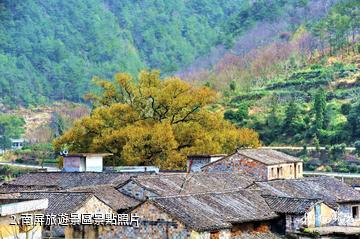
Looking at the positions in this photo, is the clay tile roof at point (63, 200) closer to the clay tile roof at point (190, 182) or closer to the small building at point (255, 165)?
the clay tile roof at point (190, 182)

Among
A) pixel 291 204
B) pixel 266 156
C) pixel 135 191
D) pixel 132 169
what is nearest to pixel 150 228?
pixel 291 204

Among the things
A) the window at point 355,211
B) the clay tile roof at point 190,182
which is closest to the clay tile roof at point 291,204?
the clay tile roof at point 190,182

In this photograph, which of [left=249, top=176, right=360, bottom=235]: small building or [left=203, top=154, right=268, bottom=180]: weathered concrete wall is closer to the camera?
[left=249, top=176, right=360, bottom=235]: small building

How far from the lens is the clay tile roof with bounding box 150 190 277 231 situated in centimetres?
3341

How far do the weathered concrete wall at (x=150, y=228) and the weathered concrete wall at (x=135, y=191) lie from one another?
624 cm

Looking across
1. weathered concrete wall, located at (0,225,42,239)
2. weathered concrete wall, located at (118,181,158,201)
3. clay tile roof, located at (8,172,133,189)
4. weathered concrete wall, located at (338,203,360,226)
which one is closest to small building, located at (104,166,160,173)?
clay tile roof, located at (8,172,133,189)

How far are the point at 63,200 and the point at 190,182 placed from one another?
709cm

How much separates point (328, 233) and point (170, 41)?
12908 centimetres

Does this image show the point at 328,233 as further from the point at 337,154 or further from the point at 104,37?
the point at 104,37

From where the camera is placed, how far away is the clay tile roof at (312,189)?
140 ft

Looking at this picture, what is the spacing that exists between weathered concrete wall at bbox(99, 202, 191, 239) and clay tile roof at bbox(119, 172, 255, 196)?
20.1ft

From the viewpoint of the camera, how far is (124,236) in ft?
112

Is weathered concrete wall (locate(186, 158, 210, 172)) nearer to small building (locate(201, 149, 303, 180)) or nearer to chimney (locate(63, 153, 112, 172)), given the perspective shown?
small building (locate(201, 149, 303, 180))

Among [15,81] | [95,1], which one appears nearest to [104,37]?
[95,1]
